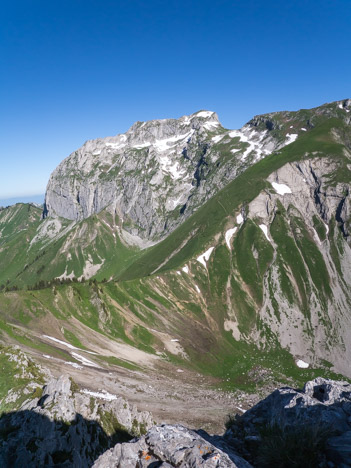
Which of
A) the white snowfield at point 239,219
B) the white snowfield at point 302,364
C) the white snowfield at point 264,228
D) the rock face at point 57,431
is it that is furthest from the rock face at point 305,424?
the white snowfield at point 239,219

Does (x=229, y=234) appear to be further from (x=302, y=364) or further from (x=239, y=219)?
(x=302, y=364)

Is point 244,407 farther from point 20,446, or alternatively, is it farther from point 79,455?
point 20,446

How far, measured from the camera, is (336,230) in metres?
172

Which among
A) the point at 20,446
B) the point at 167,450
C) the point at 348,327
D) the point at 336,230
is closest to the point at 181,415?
the point at 20,446

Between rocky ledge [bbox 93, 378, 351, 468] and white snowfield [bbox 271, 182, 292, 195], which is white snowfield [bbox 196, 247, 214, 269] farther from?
rocky ledge [bbox 93, 378, 351, 468]

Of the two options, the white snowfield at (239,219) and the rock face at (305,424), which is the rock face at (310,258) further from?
the rock face at (305,424)

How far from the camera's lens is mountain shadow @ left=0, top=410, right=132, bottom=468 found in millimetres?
22547

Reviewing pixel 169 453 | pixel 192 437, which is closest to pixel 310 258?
pixel 192 437

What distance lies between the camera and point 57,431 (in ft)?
83.8

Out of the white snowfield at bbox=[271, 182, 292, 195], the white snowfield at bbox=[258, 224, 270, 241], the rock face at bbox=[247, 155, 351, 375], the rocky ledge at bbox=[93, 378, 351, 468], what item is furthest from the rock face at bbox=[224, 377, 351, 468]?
the white snowfield at bbox=[271, 182, 292, 195]

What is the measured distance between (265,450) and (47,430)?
22.8 m

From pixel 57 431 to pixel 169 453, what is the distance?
19.5 meters

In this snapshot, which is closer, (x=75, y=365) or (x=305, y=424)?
(x=305, y=424)

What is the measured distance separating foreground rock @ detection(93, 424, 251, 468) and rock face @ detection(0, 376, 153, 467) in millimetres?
15260
